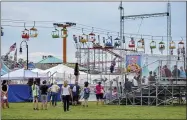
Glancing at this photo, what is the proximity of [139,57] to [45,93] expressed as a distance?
29.1ft

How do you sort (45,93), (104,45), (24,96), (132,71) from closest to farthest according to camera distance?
1. (45,93)
2. (132,71)
3. (24,96)
4. (104,45)

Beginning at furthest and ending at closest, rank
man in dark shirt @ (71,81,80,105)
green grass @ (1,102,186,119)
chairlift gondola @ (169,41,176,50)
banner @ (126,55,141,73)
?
chairlift gondola @ (169,41,176,50), banner @ (126,55,141,73), man in dark shirt @ (71,81,80,105), green grass @ (1,102,186,119)

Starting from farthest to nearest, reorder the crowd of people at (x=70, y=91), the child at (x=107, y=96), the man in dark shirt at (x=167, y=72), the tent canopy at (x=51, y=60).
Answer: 1. the tent canopy at (x=51, y=60)
2. the child at (x=107, y=96)
3. the man in dark shirt at (x=167, y=72)
4. the crowd of people at (x=70, y=91)

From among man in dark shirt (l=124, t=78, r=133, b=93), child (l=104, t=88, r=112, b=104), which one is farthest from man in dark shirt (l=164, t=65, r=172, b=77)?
child (l=104, t=88, r=112, b=104)

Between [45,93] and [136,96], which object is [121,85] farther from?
[45,93]

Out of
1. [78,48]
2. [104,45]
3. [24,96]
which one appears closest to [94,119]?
[24,96]

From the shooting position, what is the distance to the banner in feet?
109

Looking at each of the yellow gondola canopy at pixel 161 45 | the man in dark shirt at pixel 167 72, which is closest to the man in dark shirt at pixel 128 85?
the man in dark shirt at pixel 167 72

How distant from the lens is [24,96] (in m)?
42.0

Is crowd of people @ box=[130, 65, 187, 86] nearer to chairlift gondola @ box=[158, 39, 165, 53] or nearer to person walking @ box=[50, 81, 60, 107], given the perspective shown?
person walking @ box=[50, 81, 60, 107]

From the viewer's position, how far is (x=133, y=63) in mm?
33719

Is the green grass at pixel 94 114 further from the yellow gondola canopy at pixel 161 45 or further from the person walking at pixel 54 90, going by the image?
the yellow gondola canopy at pixel 161 45

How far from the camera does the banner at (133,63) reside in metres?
33.1

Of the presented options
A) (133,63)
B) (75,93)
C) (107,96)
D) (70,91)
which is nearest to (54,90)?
(75,93)
